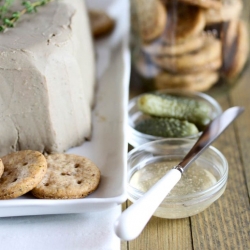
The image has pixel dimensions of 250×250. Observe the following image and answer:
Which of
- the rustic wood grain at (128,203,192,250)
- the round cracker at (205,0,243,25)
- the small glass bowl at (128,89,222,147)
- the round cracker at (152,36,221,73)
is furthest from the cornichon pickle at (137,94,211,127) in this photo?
the rustic wood grain at (128,203,192,250)

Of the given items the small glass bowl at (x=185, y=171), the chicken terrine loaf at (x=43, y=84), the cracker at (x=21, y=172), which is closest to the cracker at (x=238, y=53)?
the small glass bowl at (x=185, y=171)

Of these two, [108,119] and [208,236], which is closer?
[208,236]

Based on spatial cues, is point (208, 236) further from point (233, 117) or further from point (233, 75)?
point (233, 75)

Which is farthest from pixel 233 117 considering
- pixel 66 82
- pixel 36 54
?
pixel 36 54

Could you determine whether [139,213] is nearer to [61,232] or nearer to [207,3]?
[61,232]

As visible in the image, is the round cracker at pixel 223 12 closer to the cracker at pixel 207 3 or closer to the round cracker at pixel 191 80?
the cracker at pixel 207 3

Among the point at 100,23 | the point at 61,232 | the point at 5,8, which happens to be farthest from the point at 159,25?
the point at 61,232

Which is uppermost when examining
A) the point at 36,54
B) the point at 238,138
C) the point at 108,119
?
the point at 36,54
